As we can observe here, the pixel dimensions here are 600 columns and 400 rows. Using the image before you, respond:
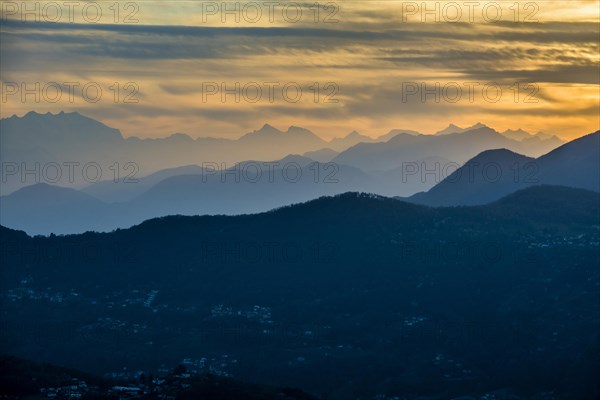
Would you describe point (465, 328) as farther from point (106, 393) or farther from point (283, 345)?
point (106, 393)

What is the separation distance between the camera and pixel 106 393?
133 meters

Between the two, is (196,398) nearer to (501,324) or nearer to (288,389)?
(288,389)

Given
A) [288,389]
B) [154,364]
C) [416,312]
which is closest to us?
[288,389]

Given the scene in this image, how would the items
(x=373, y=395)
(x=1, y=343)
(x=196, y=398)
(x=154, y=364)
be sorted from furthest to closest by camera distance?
(x=1, y=343)
(x=154, y=364)
(x=373, y=395)
(x=196, y=398)

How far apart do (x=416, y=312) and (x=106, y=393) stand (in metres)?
70.4

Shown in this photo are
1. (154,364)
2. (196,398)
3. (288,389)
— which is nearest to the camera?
(196,398)

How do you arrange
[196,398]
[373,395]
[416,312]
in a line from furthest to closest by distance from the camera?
1. [416,312]
2. [373,395]
3. [196,398]

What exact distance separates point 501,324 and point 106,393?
6975 centimetres

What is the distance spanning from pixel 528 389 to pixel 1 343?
6891cm

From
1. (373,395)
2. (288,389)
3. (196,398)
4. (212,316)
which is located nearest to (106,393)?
(196,398)

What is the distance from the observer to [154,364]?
17162cm

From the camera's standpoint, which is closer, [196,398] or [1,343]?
[196,398]

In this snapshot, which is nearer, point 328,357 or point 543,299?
point 328,357

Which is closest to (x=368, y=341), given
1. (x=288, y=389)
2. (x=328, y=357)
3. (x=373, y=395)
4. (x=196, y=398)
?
(x=328, y=357)
